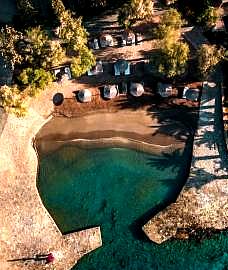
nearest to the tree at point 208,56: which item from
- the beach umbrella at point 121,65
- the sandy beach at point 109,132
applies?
the sandy beach at point 109,132

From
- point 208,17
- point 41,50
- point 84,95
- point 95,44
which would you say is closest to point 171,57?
point 208,17

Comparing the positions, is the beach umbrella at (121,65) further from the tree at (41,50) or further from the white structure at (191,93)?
the white structure at (191,93)

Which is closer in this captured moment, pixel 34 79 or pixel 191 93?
pixel 34 79

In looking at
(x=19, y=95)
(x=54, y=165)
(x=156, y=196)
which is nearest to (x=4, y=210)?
(x=54, y=165)

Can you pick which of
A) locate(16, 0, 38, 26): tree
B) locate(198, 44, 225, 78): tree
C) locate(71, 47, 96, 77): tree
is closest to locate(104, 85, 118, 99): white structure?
locate(71, 47, 96, 77): tree

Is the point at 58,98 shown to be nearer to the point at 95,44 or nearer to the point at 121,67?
the point at 95,44
